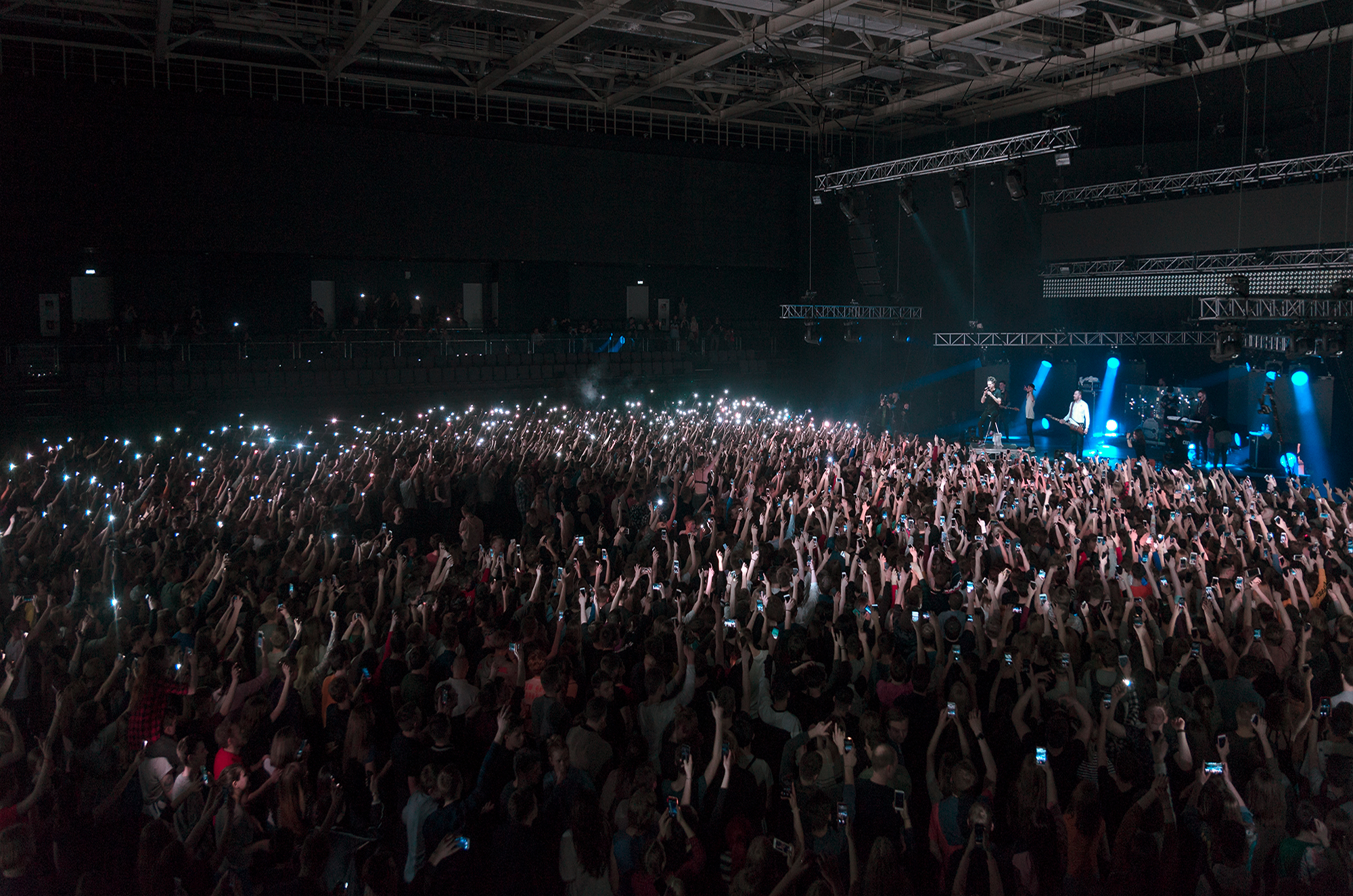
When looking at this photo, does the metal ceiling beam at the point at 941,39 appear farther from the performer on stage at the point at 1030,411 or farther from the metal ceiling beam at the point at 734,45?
the performer on stage at the point at 1030,411

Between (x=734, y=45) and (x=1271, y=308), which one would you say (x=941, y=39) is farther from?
(x=1271, y=308)

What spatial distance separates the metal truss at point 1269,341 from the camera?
12124 mm

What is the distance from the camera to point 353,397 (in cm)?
1652

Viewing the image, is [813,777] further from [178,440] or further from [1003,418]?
[1003,418]

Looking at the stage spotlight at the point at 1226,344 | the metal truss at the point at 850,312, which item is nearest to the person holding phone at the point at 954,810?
the stage spotlight at the point at 1226,344

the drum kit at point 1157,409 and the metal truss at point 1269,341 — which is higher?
the metal truss at point 1269,341

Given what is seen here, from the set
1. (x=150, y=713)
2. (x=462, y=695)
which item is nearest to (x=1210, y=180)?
(x=462, y=695)

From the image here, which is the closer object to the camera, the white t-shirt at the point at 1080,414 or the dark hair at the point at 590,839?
the dark hair at the point at 590,839

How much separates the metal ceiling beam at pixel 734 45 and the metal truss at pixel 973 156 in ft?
6.86

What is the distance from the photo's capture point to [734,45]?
46.1ft

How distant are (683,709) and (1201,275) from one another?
13.1 m

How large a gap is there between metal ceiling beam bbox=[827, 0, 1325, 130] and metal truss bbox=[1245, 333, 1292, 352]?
156 inches

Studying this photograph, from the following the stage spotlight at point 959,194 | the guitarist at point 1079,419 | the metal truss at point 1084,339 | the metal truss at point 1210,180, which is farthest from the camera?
the guitarist at point 1079,419

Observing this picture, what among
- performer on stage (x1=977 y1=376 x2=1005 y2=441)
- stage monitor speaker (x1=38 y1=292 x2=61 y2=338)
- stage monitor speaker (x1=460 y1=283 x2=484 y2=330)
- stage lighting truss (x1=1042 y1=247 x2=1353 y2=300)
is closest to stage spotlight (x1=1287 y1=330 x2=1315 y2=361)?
stage lighting truss (x1=1042 y1=247 x2=1353 y2=300)
